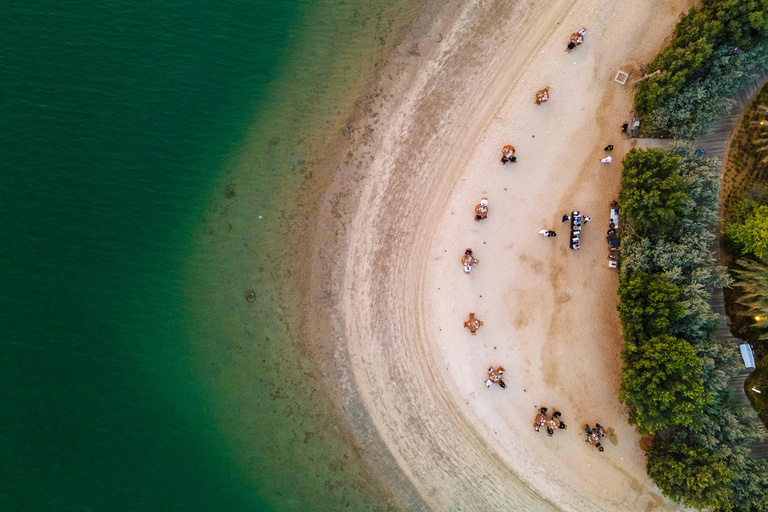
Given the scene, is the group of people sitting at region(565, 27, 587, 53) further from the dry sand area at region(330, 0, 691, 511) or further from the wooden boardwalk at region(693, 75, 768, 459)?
the wooden boardwalk at region(693, 75, 768, 459)

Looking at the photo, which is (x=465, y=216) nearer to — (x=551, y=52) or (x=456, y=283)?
(x=456, y=283)

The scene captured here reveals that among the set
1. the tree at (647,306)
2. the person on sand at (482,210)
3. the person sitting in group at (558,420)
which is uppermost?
the person on sand at (482,210)

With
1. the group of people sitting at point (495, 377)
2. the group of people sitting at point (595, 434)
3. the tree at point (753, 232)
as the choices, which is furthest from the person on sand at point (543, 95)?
the group of people sitting at point (595, 434)

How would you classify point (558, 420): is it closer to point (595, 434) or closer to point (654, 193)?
point (595, 434)

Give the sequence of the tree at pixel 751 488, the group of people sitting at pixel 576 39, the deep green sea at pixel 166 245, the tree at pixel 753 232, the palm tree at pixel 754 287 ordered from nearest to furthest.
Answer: the tree at pixel 753 232, the palm tree at pixel 754 287, the tree at pixel 751 488, the group of people sitting at pixel 576 39, the deep green sea at pixel 166 245

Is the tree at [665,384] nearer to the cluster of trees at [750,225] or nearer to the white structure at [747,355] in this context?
the white structure at [747,355]

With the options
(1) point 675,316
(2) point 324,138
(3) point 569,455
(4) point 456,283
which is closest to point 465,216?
(4) point 456,283

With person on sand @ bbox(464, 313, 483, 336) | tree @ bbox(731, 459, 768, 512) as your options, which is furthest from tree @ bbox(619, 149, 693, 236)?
tree @ bbox(731, 459, 768, 512)
